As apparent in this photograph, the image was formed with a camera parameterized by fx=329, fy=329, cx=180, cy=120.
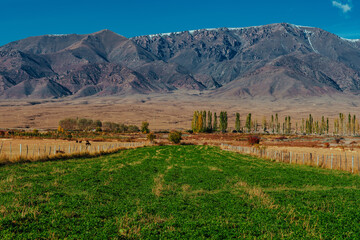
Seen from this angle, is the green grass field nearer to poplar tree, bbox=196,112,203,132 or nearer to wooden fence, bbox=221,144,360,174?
wooden fence, bbox=221,144,360,174

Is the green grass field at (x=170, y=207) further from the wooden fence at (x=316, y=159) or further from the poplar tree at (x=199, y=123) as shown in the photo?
the poplar tree at (x=199, y=123)

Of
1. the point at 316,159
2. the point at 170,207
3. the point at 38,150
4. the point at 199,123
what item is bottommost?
the point at 316,159

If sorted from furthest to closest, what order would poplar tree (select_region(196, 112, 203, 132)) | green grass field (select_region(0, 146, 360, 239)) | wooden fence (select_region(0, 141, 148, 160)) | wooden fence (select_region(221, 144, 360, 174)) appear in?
poplar tree (select_region(196, 112, 203, 132))
wooden fence (select_region(221, 144, 360, 174))
wooden fence (select_region(0, 141, 148, 160))
green grass field (select_region(0, 146, 360, 239))

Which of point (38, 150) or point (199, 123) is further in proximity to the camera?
point (199, 123)

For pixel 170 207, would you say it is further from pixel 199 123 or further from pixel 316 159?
pixel 199 123

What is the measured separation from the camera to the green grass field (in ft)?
39.8

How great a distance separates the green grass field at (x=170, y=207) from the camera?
12.1 meters

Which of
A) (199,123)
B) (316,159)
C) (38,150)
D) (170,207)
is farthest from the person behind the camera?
(199,123)

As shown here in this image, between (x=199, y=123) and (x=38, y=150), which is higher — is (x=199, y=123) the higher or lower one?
the higher one

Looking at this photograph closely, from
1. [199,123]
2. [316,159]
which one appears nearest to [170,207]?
[316,159]

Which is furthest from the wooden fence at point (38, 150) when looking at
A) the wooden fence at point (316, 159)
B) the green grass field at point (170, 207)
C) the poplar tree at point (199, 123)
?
the poplar tree at point (199, 123)

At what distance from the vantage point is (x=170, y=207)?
15680 mm

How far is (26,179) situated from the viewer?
878 inches

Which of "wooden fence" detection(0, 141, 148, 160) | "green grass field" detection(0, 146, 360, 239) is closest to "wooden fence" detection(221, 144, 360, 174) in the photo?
"green grass field" detection(0, 146, 360, 239)
